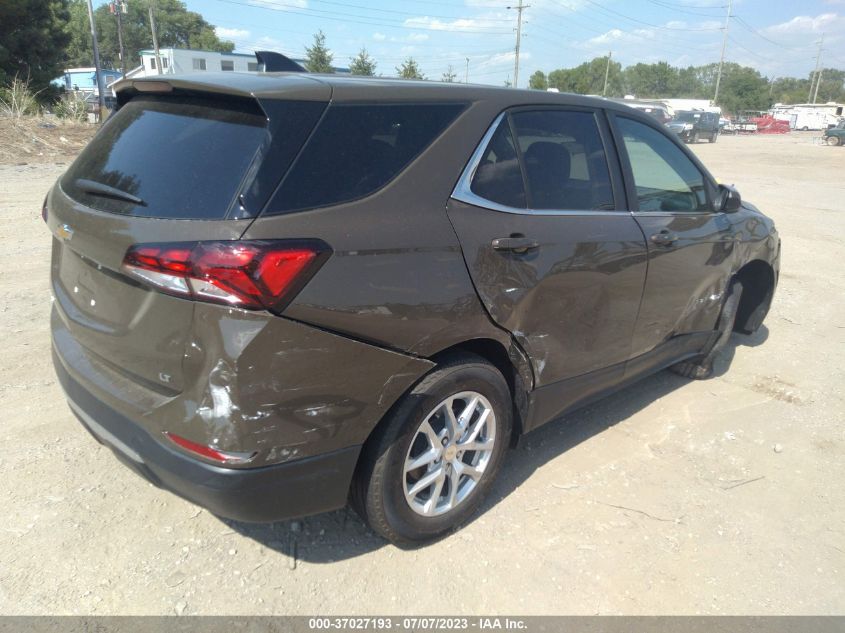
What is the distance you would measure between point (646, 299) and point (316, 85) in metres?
2.18

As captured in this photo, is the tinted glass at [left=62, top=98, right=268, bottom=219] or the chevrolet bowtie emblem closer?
the tinted glass at [left=62, top=98, right=268, bottom=219]

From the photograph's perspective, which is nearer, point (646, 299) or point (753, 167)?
point (646, 299)

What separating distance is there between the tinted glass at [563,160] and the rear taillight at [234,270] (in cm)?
130

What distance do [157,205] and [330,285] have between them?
0.66 meters

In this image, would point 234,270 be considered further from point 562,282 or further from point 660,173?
point 660,173

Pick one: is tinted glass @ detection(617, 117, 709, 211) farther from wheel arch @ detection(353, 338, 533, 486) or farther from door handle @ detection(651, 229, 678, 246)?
wheel arch @ detection(353, 338, 533, 486)

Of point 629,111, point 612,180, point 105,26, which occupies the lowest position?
point 612,180

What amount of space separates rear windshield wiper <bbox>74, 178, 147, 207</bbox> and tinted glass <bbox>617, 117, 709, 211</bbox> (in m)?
2.55

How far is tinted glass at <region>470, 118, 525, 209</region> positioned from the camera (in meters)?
2.64

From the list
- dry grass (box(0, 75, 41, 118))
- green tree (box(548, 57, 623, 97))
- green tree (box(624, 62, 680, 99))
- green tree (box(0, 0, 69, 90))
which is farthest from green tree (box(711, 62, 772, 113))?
dry grass (box(0, 75, 41, 118))

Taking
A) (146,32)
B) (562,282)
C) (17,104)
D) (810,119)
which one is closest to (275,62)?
(562,282)

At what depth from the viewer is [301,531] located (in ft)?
9.13
